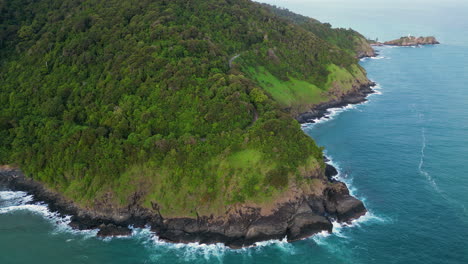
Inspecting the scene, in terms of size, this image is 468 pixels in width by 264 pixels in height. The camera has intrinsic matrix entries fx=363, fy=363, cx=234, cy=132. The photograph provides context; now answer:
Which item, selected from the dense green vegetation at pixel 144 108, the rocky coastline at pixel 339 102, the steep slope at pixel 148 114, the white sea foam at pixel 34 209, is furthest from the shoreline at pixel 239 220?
the rocky coastline at pixel 339 102

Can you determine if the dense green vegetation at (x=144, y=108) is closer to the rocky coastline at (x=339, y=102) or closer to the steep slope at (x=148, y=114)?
the steep slope at (x=148, y=114)

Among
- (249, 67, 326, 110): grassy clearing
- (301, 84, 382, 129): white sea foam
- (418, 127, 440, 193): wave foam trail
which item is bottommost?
(418, 127, 440, 193): wave foam trail

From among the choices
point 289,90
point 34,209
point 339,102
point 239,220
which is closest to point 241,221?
point 239,220

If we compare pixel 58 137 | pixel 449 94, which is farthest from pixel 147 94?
pixel 449 94

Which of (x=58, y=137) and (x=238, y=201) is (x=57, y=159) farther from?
(x=238, y=201)

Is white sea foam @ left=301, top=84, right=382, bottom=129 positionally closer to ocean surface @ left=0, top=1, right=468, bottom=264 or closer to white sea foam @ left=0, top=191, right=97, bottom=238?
ocean surface @ left=0, top=1, right=468, bottom=264

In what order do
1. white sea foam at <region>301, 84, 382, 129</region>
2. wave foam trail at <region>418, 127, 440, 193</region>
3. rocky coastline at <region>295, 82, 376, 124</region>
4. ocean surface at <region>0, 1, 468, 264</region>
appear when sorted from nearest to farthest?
ocean surface at <region>0, 1, 468, 264</region> → wave foam trail at <region>418, 127, 440, 193</region> → white sea foam at <region>301, 84, 382, 129</region> → rocky coastline at <region>295, 82, 376, 124</region>

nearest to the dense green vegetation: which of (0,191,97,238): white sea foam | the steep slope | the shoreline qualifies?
the steep slope
